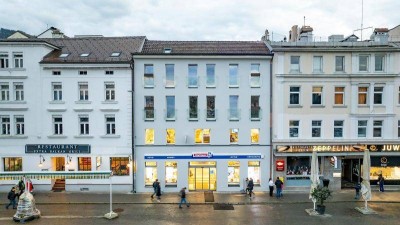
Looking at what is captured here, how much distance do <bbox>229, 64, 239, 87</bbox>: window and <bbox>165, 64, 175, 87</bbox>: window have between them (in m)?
5.14

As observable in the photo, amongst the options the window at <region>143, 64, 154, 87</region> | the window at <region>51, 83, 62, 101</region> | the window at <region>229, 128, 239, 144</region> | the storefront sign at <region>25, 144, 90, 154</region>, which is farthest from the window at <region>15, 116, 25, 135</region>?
the window at <region>229, 128, 239, 144</region>

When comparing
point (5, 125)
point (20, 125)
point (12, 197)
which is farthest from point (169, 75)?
point (12, 197)

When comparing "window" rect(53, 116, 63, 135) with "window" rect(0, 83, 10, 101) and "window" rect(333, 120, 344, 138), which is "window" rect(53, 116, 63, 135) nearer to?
"window" rect(0, 83, 10, 101)

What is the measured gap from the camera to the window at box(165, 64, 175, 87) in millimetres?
31047

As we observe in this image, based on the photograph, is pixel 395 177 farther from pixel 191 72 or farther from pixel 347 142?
pixel 191 72

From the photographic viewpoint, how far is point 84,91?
1215 inches

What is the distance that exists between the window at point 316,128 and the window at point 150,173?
14665 millimetres

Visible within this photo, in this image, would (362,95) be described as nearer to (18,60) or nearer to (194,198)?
(194,198)

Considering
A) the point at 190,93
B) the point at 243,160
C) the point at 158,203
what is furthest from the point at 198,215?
the point at 190,93

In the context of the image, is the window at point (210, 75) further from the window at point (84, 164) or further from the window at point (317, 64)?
the window at point (84, 164)

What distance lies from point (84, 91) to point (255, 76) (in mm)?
15366

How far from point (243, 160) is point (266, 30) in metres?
14.5

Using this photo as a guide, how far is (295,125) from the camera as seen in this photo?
31516 mm

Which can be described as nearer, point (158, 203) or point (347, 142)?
point (158, 203)
